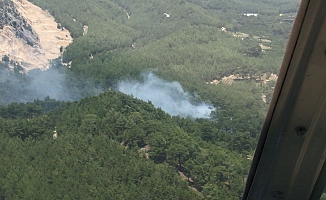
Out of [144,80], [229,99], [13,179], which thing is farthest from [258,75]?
[13,179]

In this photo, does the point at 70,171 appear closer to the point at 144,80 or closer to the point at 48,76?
the point at 144,80

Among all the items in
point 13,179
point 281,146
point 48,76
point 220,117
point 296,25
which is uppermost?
point 296,25

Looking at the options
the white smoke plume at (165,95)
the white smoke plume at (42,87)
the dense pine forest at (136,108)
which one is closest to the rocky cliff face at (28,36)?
the dense pine forest at (136,108)

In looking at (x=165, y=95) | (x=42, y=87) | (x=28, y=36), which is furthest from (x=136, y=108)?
(x=28, y=36)

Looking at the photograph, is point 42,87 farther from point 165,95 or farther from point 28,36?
point 28,36

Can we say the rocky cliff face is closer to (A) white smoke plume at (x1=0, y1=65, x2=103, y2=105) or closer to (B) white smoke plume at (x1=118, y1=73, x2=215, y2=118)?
(A) white smoke plume at (x1=0, y1=65, x2=103, y2=105)

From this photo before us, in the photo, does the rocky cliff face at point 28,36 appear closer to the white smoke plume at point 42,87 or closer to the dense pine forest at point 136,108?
the dense pine forest at point 136,108

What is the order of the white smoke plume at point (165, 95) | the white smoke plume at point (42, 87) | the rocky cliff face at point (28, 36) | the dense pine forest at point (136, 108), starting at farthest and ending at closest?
the rocky cliff face at point (28, 36) → the white smoke plume at point (42, 87) → the white smoke plume at point (165, 95) → the dense pine forest at point (136, 108)
